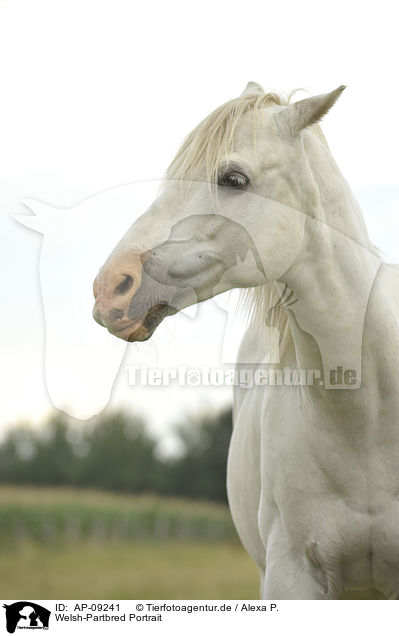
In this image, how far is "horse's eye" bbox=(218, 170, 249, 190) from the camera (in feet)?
6.73

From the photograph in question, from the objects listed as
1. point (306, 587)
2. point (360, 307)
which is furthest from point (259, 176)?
point (306, 587)

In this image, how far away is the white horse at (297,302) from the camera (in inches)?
79.8

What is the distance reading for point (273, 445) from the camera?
2463mm

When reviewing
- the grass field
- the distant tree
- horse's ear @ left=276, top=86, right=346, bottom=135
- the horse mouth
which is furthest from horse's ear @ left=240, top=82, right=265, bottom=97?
the distant tree

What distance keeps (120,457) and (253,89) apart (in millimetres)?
31746

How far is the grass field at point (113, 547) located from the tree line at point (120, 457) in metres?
1.94

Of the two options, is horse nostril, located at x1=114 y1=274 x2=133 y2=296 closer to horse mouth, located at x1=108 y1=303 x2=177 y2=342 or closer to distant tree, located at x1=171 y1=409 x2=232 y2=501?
horse mouth, located at x1=108 y1=303 x2=177 y2=342

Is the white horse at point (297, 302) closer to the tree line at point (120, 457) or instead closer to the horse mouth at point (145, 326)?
the horse mouth at point (145, 326)

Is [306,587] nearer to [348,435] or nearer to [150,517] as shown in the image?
[348,435]

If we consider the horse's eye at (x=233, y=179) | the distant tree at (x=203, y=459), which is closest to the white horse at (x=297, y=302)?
the horse's eye at (x=233, y=179)

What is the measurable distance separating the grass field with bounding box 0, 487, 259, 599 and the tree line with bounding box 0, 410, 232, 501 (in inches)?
76.4

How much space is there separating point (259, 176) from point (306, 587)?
1.42 meters
